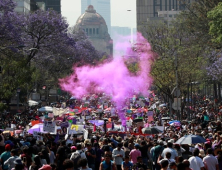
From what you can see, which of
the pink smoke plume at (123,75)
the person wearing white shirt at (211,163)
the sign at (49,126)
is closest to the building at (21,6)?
the pink smoke plume at (123,75)

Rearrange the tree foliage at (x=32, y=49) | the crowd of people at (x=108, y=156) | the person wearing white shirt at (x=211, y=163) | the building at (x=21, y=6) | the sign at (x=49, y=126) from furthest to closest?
the building at (x=21, y=6) → the tree foliage at (x=32, y=49) → the sign at (x=49, y=126) → the person wearing white shirt at (x=211, y=163) → the crowd of people at (x=108, y=156)

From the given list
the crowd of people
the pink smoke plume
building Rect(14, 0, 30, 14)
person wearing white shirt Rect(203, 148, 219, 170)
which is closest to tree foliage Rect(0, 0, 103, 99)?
the pink smoke plume

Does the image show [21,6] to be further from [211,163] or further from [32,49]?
[211,163]

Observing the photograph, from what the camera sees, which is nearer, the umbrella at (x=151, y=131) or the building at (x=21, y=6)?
the umbrella at (x=151, y=131)

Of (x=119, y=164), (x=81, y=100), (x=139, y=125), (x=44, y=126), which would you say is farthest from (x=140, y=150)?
(x=81, y=100)

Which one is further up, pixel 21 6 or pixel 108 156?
pixel 21 6

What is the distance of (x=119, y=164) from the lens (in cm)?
1748

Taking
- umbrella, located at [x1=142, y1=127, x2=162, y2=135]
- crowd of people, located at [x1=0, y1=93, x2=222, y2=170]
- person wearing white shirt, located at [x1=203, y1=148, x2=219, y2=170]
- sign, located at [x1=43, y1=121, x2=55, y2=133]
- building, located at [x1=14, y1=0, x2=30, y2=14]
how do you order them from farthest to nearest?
building, located at [x1=14, y1=0, x2=30, y2=14], umbrella, located at [x1=142, y1=127, x2=162, y2=135], sign, located at [x1=43, y1=121, x2=55, y2=133], person wearing white shirt, located at [x1=203, y1=148, x2=219, y2=170], crowd of people, located at [x1=0, y1=93, x2=222, y2=170]

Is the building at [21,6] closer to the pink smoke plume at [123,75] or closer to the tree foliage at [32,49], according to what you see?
the tree foliage at [32,49]

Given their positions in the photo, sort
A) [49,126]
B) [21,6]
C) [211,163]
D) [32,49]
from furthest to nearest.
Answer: [21,6], [32,49], [49,126], [211,163]

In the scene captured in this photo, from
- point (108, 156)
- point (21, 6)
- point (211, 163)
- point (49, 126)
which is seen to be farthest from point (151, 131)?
point (21, 6)

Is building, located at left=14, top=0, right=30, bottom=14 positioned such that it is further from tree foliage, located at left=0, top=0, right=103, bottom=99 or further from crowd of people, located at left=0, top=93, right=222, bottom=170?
crowd of people, located at left=0, top=93, right=222, bottom=170

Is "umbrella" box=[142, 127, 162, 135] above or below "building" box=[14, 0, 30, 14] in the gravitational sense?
below

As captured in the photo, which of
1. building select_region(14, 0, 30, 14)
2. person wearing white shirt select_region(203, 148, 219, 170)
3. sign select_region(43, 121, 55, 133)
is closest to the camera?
person wearing white shirt select_region(203, 148, 219, 170)
